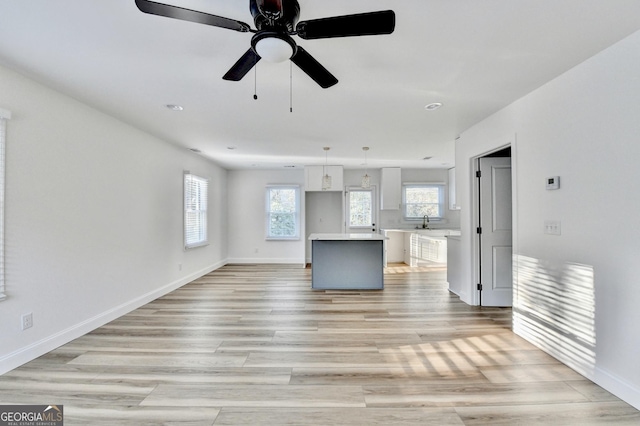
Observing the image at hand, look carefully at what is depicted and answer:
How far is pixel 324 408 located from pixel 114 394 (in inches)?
59.3

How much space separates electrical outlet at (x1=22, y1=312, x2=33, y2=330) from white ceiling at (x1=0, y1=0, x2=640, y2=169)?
6.90ft

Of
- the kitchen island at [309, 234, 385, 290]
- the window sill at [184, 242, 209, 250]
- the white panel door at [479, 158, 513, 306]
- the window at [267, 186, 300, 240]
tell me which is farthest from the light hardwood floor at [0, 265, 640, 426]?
the window at [267, 186, 300, 240]

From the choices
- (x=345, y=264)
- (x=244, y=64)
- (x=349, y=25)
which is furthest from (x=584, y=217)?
(x=345, y=264)

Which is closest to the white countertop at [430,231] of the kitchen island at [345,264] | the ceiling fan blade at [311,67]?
the kitchen island at [345,264]

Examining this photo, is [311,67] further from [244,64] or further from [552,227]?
[552,227]

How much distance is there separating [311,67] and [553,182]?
2.38m

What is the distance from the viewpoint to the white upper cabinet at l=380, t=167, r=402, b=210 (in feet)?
23.8

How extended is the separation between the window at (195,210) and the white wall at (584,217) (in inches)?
202

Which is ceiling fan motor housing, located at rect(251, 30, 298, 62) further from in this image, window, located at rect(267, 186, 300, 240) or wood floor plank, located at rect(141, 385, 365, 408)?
window, located at rect(267, 186, 300, 240)

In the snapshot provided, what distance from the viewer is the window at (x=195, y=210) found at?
213 inches

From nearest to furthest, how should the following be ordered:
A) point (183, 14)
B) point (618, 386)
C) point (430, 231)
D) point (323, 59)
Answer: point (183, 14), point (618, 386), point (323, 59), point (430, 231)

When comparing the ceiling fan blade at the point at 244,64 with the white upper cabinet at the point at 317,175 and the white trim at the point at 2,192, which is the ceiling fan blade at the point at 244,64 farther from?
the white upper cabinet at the point at 317,175

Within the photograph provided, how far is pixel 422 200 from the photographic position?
7.55m

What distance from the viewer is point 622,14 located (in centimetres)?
178
